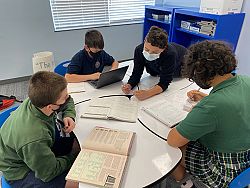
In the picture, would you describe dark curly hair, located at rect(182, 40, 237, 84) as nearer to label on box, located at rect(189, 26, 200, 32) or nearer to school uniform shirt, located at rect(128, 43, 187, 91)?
school uniform shirt, located at rect(128, 43, 187, 91)

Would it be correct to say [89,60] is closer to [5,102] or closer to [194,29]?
[5,102]

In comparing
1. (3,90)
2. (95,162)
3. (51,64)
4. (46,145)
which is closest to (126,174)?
(95,162)

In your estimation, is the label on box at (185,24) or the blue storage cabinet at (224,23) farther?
the label on box at (185,24)

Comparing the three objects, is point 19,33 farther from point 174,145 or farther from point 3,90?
point 174,145

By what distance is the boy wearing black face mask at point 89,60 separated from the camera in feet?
5.40

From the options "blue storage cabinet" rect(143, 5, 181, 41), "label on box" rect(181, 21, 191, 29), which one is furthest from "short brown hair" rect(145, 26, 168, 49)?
"blue storage cabinet" rect(143, 5, 181, 41)

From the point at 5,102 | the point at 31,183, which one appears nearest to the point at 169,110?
the point at 31,183

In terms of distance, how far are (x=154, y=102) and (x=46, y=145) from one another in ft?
2.43

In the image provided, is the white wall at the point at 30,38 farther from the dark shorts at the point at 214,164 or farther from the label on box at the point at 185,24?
the dark shorts at the point at 214,164

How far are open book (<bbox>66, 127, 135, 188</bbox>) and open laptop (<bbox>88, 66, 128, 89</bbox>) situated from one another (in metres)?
0.51

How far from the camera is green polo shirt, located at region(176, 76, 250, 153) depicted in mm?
875

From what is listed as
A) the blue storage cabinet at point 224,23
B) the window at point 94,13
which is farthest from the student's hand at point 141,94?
the window at point 94,13

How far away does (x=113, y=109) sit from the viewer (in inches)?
49.4

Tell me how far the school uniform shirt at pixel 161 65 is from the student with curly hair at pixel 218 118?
1.70 ft
